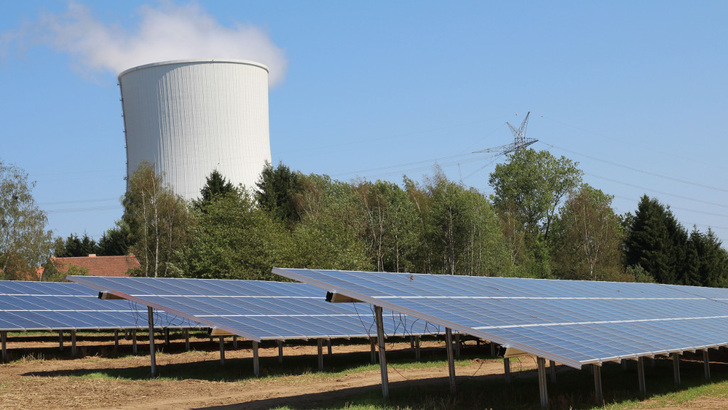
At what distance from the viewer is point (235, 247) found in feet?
173

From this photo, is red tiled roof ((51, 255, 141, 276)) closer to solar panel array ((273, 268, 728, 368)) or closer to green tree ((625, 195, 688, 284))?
green tree ((625, 195, 688, 284))

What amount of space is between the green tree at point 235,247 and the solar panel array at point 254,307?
17518mm

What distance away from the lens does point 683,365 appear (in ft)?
98.3

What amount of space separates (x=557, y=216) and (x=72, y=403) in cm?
8958

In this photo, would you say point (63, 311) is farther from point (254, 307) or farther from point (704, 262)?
point (704, 262)

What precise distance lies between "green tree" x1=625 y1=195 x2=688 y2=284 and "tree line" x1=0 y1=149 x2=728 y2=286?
95 millimetres

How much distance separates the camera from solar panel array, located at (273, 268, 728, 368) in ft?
53.5

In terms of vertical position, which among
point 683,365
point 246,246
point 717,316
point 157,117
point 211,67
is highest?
point 211,67

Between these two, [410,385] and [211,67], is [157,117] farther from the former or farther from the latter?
[410,385]

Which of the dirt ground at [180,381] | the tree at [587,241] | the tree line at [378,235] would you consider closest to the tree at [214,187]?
the tree line at [378,235]

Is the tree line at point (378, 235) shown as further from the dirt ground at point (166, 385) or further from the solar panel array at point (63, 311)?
the dirt ground at point (166, 385)

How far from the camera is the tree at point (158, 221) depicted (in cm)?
6631

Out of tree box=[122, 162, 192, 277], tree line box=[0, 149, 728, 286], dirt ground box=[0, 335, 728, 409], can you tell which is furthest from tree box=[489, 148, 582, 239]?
dirt ground box=[0, 335, 728, 409]

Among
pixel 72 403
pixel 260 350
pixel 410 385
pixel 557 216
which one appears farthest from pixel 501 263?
pixel 72 403
